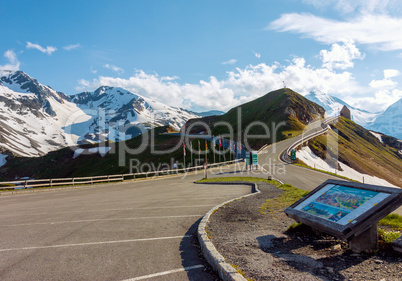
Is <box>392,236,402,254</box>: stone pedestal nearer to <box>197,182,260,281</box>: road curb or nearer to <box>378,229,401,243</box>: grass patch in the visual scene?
<box>378,229,401,243</box>: grass patch

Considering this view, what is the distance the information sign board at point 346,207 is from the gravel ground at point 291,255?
609 millimetres

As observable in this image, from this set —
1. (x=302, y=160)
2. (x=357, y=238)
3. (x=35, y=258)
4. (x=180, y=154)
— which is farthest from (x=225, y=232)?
(x=180, y=154)

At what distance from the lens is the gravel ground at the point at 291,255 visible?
16.5ft

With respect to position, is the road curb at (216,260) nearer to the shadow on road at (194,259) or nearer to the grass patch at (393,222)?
the shadow on road at (194,259)

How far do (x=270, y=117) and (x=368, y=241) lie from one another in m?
108

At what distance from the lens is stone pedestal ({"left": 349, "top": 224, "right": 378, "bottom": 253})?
5.97 m

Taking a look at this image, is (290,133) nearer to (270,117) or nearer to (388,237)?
(270,117)

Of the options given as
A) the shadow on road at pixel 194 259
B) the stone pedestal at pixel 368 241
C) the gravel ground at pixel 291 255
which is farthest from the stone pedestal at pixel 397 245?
the shadow on road at pixel 194 259

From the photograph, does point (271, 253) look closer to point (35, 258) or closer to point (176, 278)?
point (176, 278)

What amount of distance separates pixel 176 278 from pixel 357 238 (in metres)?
4.07

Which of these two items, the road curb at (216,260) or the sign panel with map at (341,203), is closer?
the road curb at (216,260)

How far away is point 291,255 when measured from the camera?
616cm

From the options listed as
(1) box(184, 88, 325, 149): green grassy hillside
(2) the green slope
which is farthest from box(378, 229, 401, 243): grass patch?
(1) box(184, 88, 325, 149): green grassy hillside

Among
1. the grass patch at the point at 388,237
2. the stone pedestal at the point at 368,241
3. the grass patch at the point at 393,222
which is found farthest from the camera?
the grass patch at the point at 393,222
